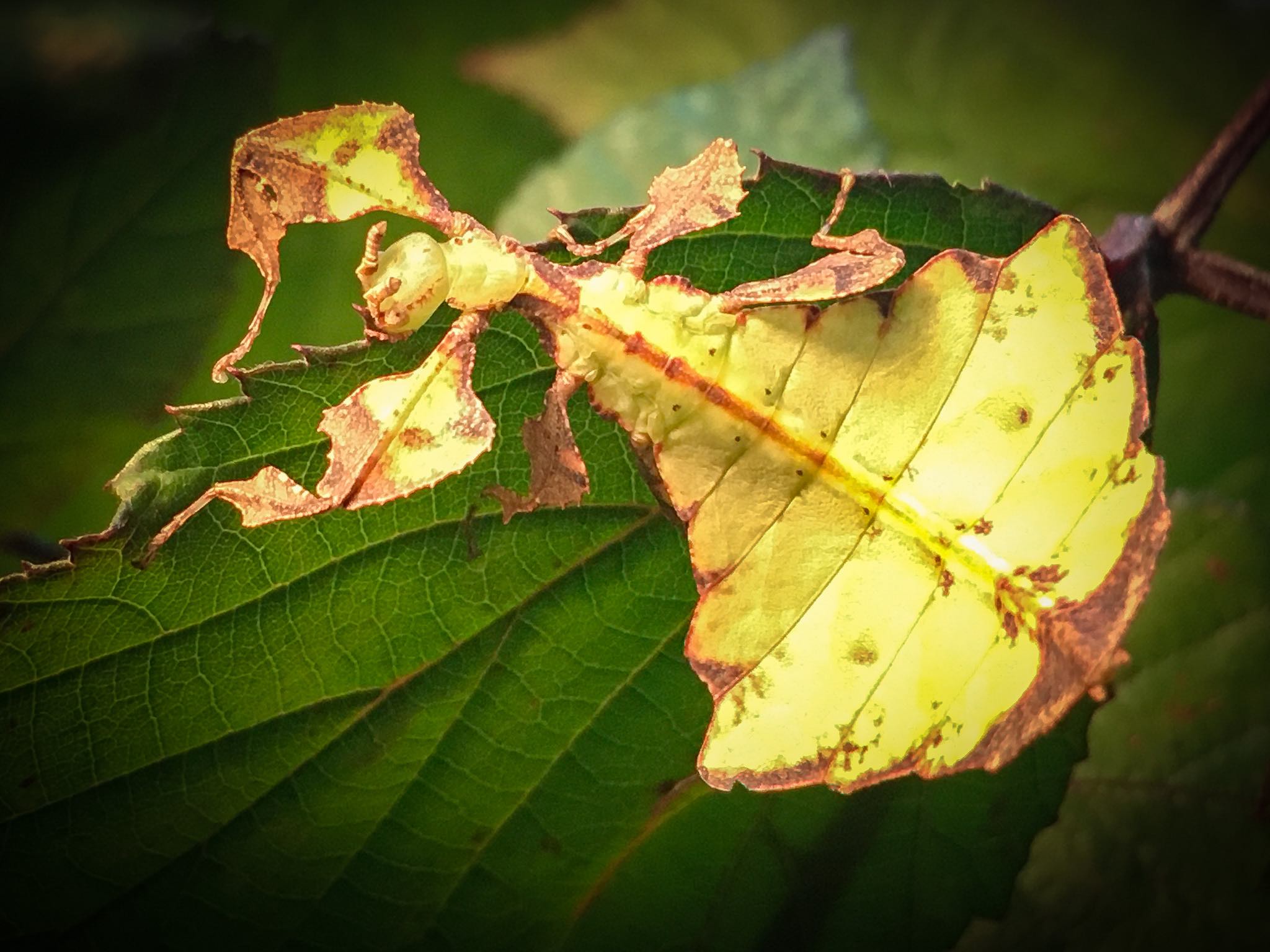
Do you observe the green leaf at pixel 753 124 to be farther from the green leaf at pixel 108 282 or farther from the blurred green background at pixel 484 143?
the green leaf at pixel 108 282

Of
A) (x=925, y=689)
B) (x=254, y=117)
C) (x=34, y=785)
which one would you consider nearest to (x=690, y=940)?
(x=925, y=689)

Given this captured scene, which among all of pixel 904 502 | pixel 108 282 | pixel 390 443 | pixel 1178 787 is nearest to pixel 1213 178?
pixel 904 502

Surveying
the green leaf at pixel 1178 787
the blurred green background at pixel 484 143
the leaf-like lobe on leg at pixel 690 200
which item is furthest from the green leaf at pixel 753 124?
the green leaf at pixel 1178 787

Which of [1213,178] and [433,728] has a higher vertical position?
[1213,178]

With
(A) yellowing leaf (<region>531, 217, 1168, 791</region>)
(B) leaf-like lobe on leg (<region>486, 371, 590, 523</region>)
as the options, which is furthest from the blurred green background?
(A) yellowing leaf (<region>531, 217, 1168, 791</region>)

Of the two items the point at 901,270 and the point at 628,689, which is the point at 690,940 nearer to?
the point at 628,689

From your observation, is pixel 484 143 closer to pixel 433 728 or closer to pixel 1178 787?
pixel 433 728
